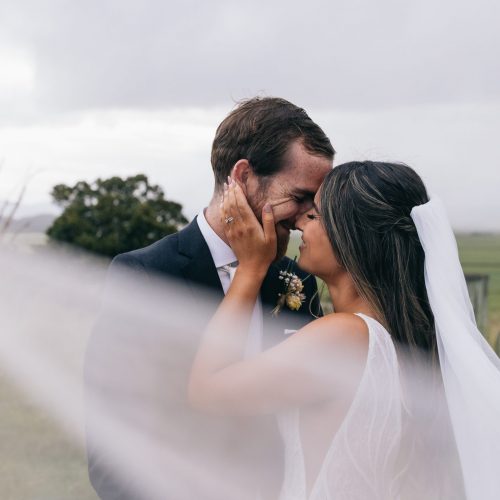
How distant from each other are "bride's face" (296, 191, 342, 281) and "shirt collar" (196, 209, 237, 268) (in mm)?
432

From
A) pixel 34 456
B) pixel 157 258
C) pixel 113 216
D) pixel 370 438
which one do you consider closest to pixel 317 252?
pixel 157 258

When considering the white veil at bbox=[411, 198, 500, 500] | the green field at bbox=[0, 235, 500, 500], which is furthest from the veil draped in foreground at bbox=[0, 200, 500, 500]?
the green field at bbox=[0, 235, 500, 500]

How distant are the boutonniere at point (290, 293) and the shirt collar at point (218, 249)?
1.39ft

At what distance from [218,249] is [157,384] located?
2.53 ft

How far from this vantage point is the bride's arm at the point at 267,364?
11.6 feet

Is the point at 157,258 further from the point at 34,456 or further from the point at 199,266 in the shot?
the point at 34,456

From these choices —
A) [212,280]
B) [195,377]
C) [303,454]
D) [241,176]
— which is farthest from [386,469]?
[241,176]

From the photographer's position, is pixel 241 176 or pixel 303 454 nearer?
pixel 303 454

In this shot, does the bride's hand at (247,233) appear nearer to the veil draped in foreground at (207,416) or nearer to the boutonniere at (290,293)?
the veil draped in foreground at (207,416)

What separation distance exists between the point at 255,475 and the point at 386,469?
681mm

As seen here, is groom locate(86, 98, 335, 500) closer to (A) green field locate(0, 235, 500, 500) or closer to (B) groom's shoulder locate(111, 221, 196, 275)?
(B) groom's shoulder locate(111, 221, 196, 275)

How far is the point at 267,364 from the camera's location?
354 cm

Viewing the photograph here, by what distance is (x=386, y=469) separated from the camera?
12.3 ft

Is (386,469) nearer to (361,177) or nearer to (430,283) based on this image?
(430,283)
